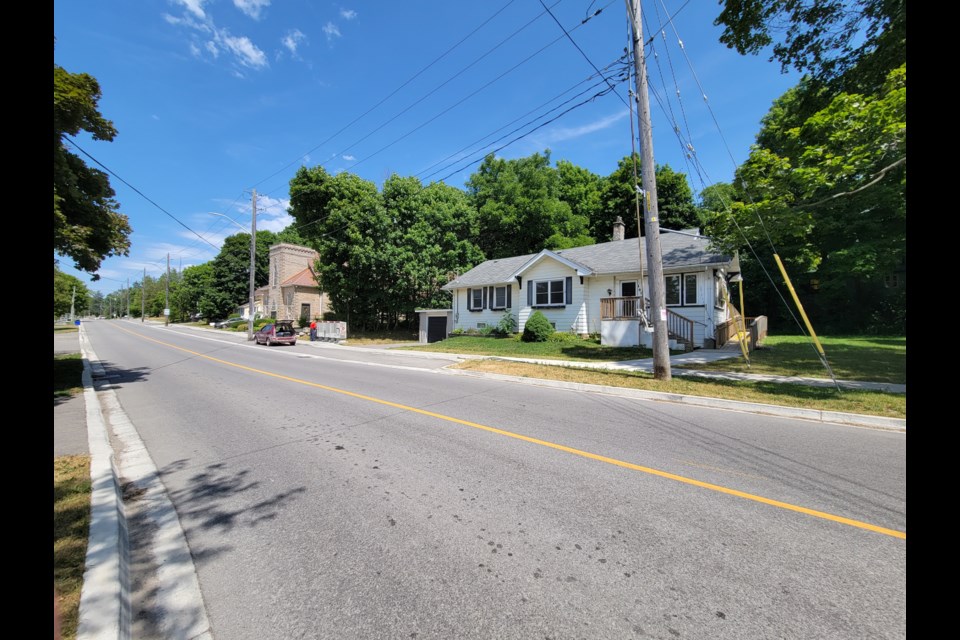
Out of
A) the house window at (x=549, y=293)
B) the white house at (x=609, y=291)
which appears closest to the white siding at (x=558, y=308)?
the white house at (x=609, y=291)

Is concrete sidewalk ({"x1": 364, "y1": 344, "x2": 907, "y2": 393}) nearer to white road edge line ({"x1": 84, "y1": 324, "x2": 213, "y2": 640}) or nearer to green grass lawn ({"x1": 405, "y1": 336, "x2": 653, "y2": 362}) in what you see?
green grass lawn ({"x1": 405, "y1": 336, "x2": 653, "y2": 362})

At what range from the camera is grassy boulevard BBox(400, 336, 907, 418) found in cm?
794

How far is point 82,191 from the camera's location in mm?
10516

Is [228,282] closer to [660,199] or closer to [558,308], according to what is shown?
[558,308]

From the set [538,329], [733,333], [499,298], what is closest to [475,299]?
[499,298]

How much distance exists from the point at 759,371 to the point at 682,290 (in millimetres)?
7180

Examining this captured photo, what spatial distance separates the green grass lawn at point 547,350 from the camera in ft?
52.9

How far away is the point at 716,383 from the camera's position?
10.0m

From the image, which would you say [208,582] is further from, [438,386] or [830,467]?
[438,386]

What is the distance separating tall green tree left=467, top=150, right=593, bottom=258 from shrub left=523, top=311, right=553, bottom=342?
15.3 meters

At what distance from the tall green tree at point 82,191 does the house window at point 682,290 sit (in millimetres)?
19331

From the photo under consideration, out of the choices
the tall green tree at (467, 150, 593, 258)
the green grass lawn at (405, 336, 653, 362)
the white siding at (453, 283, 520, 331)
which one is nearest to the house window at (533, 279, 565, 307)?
the white siding at (453, 283, 520, 331)

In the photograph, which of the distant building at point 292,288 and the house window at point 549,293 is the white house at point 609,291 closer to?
the house window at point 549,293

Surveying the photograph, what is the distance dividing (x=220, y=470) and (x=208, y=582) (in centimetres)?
230
